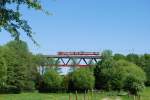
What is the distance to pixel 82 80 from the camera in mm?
119562

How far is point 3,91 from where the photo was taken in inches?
4638

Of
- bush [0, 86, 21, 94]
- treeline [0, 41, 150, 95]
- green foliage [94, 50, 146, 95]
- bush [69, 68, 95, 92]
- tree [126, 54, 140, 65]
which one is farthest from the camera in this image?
tree [126, 54, 140, 65]

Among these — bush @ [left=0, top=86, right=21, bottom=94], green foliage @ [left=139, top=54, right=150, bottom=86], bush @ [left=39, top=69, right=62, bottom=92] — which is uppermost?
green foliage @ [left=139, top=54, right=150, bottom=86]

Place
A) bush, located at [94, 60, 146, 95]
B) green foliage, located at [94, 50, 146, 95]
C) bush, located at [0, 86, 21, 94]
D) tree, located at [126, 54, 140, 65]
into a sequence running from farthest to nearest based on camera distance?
tree, located at [126, 54, 140, 65] → bush, located at [0, 86, 21, 94] → green foliage, located at [94, 50, 146, 95] → bush, located at [94, 60, 146, 95]

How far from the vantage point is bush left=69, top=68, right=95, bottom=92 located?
392 feet

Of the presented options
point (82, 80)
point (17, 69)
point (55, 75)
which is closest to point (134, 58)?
point (82, 80)

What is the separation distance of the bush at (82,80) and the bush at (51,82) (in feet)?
10.2

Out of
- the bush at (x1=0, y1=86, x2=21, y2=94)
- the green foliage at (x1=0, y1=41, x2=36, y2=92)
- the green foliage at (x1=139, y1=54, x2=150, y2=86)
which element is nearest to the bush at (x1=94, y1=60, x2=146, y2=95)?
the green foliage at (x1=0, y1=41, x2=36, y2=92)

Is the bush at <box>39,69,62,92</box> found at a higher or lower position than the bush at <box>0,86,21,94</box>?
higher

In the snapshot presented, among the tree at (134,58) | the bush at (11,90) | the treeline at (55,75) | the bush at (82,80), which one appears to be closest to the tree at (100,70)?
the treeline at (55,75)

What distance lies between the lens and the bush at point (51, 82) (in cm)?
Answer: 12100

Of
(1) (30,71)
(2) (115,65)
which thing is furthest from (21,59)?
(2) (115,65)

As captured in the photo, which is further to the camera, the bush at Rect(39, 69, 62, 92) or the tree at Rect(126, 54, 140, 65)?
the tree at Rect(126, 54, 140, 65)

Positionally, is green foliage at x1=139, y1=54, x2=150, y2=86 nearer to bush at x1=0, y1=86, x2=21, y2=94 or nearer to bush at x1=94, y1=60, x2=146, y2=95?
bush at x1=94, y1=60, x2=146, y2=95
